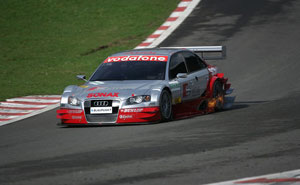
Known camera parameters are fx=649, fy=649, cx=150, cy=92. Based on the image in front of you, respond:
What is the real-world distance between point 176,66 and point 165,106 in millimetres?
1256

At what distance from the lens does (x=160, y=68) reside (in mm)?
11508

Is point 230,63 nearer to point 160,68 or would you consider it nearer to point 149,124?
point 160,68

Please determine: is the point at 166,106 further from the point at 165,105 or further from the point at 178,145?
the point at 178,145

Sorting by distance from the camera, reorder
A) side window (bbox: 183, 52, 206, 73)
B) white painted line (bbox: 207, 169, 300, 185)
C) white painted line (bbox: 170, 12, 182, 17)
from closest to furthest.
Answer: white painted line (bbox: 207, 169, 300, 185) < side window (bbox: 183, 52, 206, 73) < white painted line (bbox: 170, 12, 182, 17)

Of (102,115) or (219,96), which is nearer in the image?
(102,115)

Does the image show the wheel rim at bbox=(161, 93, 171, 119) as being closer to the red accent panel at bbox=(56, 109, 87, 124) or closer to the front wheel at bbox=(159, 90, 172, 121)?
the front wheel at bbox=(159, 90, 172, 121)

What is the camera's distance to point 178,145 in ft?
25.8

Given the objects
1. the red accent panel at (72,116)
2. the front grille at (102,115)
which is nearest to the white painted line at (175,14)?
the red accent panel at (72,116)

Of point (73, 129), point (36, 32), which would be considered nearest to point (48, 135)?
point (73, 129)

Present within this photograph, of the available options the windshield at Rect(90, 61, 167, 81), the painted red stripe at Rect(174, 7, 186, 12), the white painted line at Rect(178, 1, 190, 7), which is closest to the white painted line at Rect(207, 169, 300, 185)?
the windshield at Rect(90, 61, 167, 81)

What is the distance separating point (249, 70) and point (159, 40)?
176 inches

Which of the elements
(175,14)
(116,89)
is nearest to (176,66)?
(116,89)

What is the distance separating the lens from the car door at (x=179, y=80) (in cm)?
1120

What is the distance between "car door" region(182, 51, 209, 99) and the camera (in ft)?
38.9
